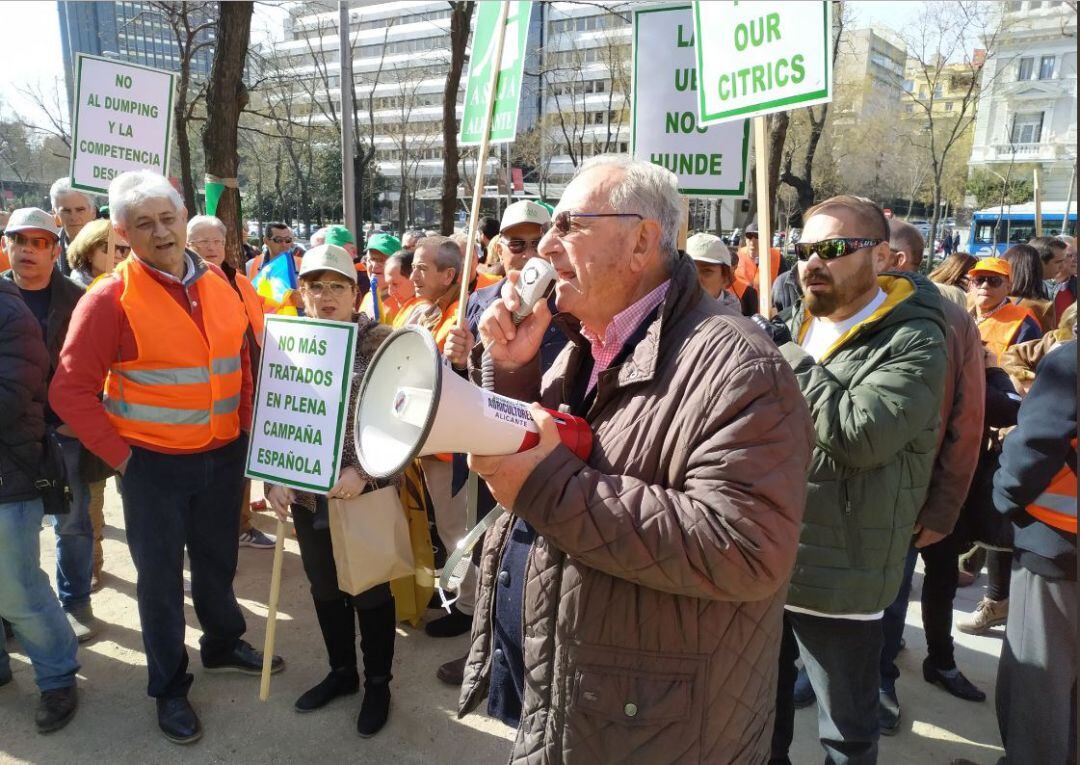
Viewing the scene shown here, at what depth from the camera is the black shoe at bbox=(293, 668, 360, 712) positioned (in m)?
3.19

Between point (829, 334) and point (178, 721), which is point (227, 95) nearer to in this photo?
point (178, 721)

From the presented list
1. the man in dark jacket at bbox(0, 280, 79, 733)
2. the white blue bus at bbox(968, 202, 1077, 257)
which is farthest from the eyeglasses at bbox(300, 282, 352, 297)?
the white blue bus at bbox(968, 202, 1077, 257)

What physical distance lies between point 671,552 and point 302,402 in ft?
6.72

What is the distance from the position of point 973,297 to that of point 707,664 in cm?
450

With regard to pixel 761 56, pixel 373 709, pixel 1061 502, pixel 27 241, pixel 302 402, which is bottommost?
pixel 373 709

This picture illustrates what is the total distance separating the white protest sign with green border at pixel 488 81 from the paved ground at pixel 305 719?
2600 mm

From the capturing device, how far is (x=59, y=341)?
3.83 metres

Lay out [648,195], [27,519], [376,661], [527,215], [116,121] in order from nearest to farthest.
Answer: [648,195]
[27,519]
[376,661]
[527,215]
[116,121]

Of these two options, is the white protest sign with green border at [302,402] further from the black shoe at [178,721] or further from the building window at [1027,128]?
the building window at [1027,128]

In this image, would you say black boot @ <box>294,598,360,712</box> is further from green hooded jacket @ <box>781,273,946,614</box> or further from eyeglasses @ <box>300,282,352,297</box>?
green hooded jacket @ <box>781,273,946,614</box>

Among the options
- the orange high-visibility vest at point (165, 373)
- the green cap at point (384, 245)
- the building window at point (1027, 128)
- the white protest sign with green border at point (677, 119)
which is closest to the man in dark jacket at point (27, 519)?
the orange high-visibility vest at point (165, 373)

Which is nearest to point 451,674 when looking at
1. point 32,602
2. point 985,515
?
point 32,602

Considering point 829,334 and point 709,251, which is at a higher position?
point 709,251

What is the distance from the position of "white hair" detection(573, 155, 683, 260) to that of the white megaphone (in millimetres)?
474
